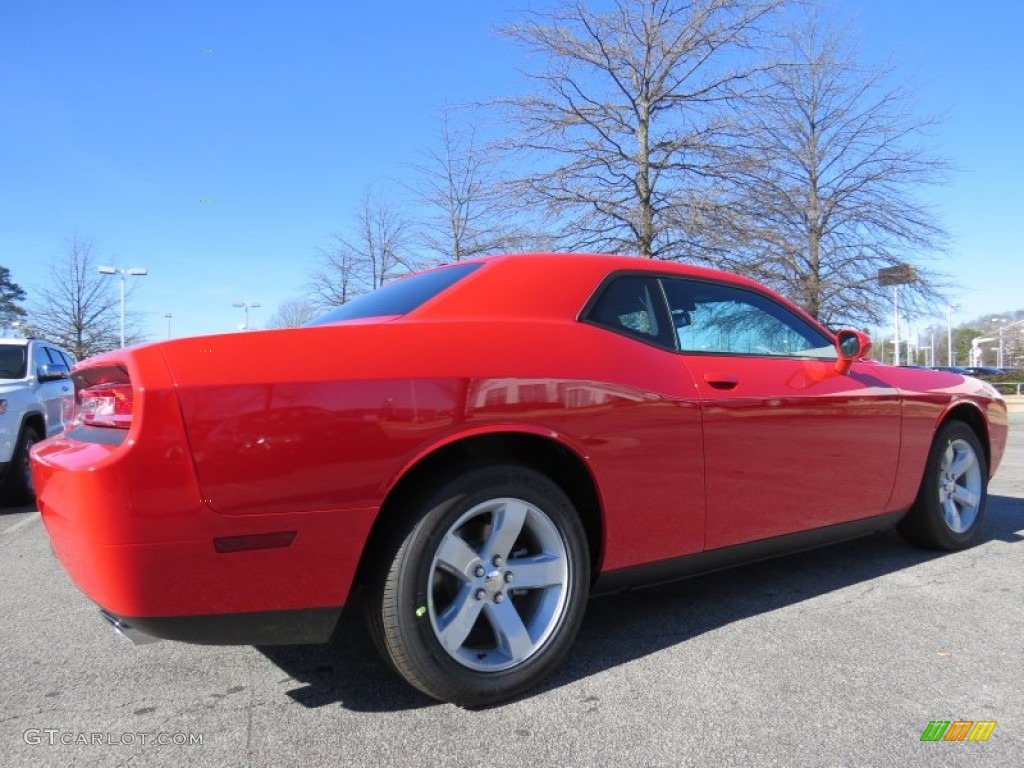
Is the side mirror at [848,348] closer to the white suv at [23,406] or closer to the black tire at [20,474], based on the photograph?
the white suv at [23,406]

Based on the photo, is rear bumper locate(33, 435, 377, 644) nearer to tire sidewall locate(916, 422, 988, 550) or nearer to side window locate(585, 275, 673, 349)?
side window locate(585, 275, 673, 349)

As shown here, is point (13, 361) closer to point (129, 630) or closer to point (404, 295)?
point (404, 295)

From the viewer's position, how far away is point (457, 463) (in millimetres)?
2500

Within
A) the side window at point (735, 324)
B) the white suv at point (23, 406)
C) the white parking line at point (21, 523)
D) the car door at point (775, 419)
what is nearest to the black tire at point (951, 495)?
the car door at point (775, 419)

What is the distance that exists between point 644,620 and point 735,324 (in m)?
1.44

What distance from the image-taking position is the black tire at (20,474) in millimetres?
7070

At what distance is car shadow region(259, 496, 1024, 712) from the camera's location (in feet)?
8.72

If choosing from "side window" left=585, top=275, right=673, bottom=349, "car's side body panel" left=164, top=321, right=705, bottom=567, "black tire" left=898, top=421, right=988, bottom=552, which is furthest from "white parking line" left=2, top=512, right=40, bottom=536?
"black tire" left=898, top=421, right=988, bottom=552

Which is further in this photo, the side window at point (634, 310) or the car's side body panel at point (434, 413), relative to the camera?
the side window at point (634, 310)

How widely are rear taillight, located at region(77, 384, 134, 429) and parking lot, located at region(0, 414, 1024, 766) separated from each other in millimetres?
980

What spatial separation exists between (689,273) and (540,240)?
9.26 m

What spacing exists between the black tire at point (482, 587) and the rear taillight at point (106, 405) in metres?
0.87

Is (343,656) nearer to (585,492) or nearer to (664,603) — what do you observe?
(585,492)

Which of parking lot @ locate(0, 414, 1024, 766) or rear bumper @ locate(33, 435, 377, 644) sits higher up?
rear bumper @ locate(33, 435, 377, 644)
